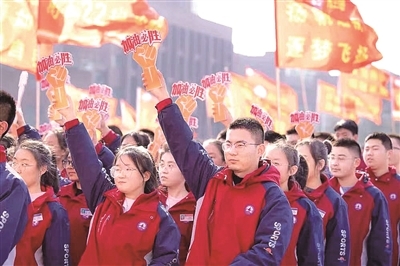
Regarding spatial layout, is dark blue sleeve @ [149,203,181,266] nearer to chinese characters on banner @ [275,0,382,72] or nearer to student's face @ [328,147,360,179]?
student's face @ [328,147,360,179]

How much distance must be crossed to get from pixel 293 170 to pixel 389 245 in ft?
4.08

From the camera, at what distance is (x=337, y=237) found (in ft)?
17.2

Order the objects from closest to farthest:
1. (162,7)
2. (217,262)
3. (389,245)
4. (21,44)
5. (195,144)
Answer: (217,262)
(195,144)
(389,245)
(21,44)
(162,7)

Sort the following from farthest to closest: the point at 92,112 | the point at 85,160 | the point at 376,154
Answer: the point at 376,154 → the point at 92,112 → the point at 85,160

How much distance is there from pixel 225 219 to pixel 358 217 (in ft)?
7.77

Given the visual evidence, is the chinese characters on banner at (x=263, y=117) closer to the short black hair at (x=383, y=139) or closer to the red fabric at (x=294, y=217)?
the short black hair at (x=383, y=139)

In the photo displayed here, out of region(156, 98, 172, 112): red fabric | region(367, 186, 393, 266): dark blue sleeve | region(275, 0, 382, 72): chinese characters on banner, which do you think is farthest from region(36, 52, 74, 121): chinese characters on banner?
region(275, 0, 382, 72): chinese characters on banner

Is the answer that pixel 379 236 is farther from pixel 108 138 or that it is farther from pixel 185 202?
pixel 108 138

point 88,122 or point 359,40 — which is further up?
point 359,40

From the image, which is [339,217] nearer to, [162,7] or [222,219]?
[222,219]

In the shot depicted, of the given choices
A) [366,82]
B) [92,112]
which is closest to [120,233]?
[92,112]

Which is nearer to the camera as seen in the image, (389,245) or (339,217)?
(339,217)

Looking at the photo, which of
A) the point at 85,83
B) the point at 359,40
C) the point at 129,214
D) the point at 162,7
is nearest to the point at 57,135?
the point at 129,214

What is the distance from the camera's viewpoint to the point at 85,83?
42188mm
